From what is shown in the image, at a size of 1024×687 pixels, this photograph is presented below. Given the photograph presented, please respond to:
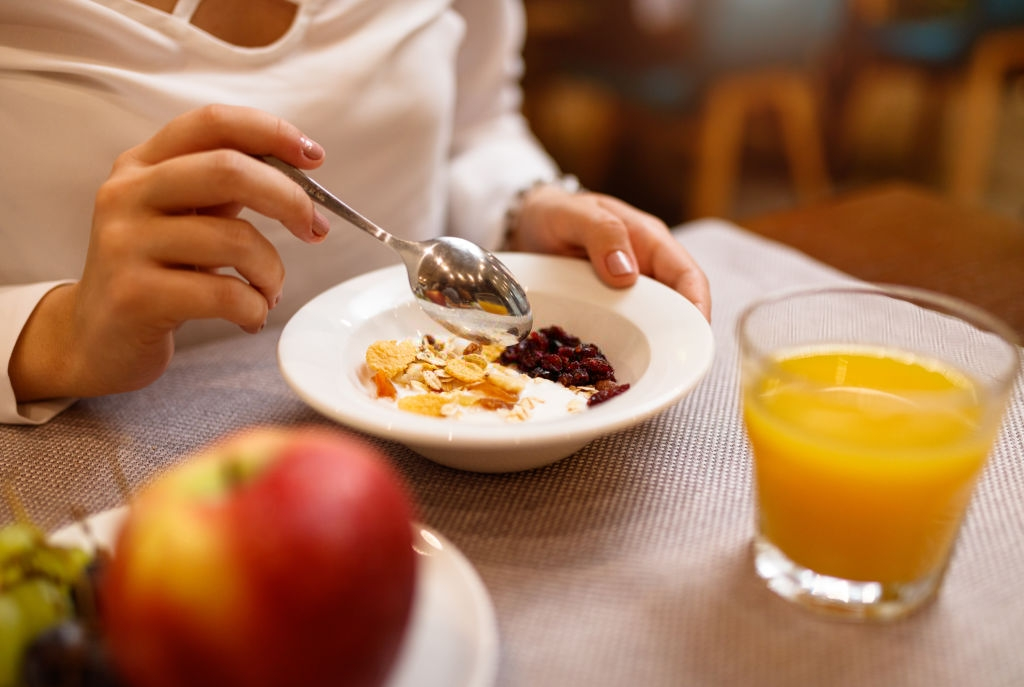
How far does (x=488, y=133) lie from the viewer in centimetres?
144

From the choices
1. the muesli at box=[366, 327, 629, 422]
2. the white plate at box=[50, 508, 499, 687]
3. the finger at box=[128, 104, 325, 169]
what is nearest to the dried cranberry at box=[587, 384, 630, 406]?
the muesli at box=[366, 327, 629, 422]

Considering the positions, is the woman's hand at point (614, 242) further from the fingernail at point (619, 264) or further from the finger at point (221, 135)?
the finger at point (221, 135)

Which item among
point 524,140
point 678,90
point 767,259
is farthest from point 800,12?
point 767,259

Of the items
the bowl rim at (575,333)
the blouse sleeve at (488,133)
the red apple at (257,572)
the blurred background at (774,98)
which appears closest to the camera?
the red apple at (257,572)

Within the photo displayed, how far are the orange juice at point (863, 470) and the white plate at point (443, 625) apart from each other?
21 cm

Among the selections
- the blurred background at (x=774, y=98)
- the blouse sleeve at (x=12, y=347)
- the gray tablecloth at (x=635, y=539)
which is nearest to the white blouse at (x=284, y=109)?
the blouse sleeve at (x=12, y=347)

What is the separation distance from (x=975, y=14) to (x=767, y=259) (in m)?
2.75

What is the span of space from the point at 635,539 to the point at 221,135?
18.6 inches

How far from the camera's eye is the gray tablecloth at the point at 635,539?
49 cm

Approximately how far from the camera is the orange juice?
475mm

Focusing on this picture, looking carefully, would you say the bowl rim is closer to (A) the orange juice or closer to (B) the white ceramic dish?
(B) the white ceramic dish

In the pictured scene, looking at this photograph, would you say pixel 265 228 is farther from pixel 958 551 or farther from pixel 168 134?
pixel 958 551

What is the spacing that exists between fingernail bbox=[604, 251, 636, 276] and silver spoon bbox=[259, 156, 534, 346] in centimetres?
10

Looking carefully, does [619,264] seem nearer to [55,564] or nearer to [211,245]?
[211,245]
